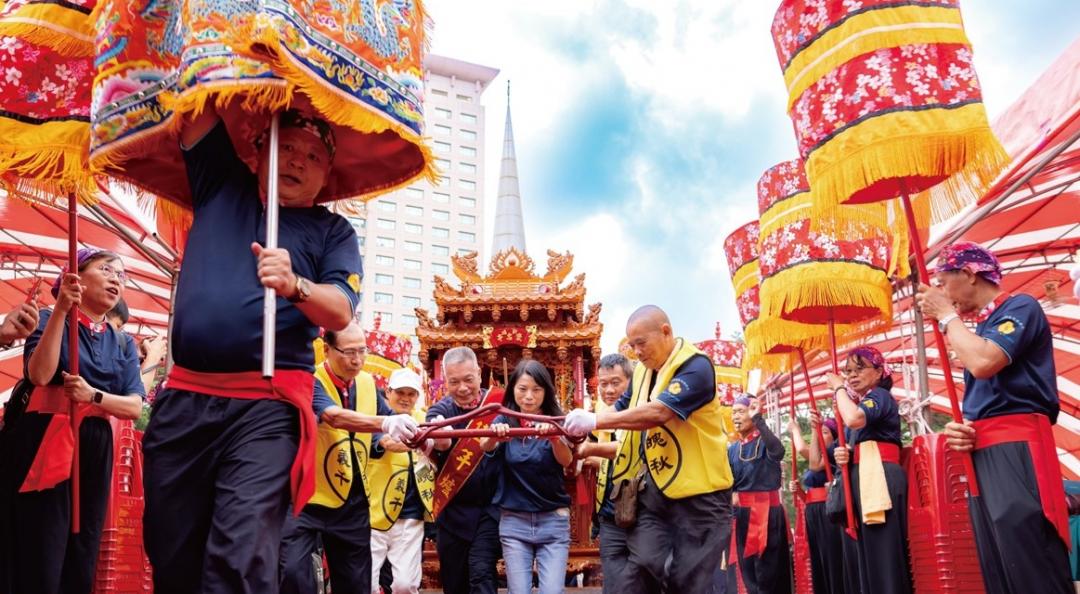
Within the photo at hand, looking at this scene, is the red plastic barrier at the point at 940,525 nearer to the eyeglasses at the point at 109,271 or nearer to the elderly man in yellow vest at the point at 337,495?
the elderly man in yellow vest at the point at 337,495

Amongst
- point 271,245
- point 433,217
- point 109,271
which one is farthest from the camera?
point 433,217

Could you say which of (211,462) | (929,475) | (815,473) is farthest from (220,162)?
(815,473)

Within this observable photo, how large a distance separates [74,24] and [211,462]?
1.96 meters

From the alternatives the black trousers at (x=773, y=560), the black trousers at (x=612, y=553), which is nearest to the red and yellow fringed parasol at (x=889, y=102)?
the black trousers at (x=612, y=553)

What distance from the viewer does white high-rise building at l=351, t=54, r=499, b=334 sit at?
63188 millimetres

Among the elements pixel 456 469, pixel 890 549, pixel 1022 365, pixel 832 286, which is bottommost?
pixel 890 549

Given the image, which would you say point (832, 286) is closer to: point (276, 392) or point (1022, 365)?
point (1022, 365)

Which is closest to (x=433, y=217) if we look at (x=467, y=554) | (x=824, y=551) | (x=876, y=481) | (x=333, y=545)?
(x=824, y=551)

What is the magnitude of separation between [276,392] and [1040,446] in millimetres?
3155

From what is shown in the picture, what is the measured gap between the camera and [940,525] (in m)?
5.26

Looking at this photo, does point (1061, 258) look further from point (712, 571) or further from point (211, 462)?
point (211, 462)

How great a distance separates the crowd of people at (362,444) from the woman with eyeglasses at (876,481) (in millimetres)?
14

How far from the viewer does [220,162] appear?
9.09 feet

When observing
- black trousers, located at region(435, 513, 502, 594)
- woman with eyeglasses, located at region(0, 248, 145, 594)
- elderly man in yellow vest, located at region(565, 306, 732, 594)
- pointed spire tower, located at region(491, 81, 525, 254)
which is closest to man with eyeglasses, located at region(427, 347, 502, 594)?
black trousers, located at region(435, 513, 502, 594)
